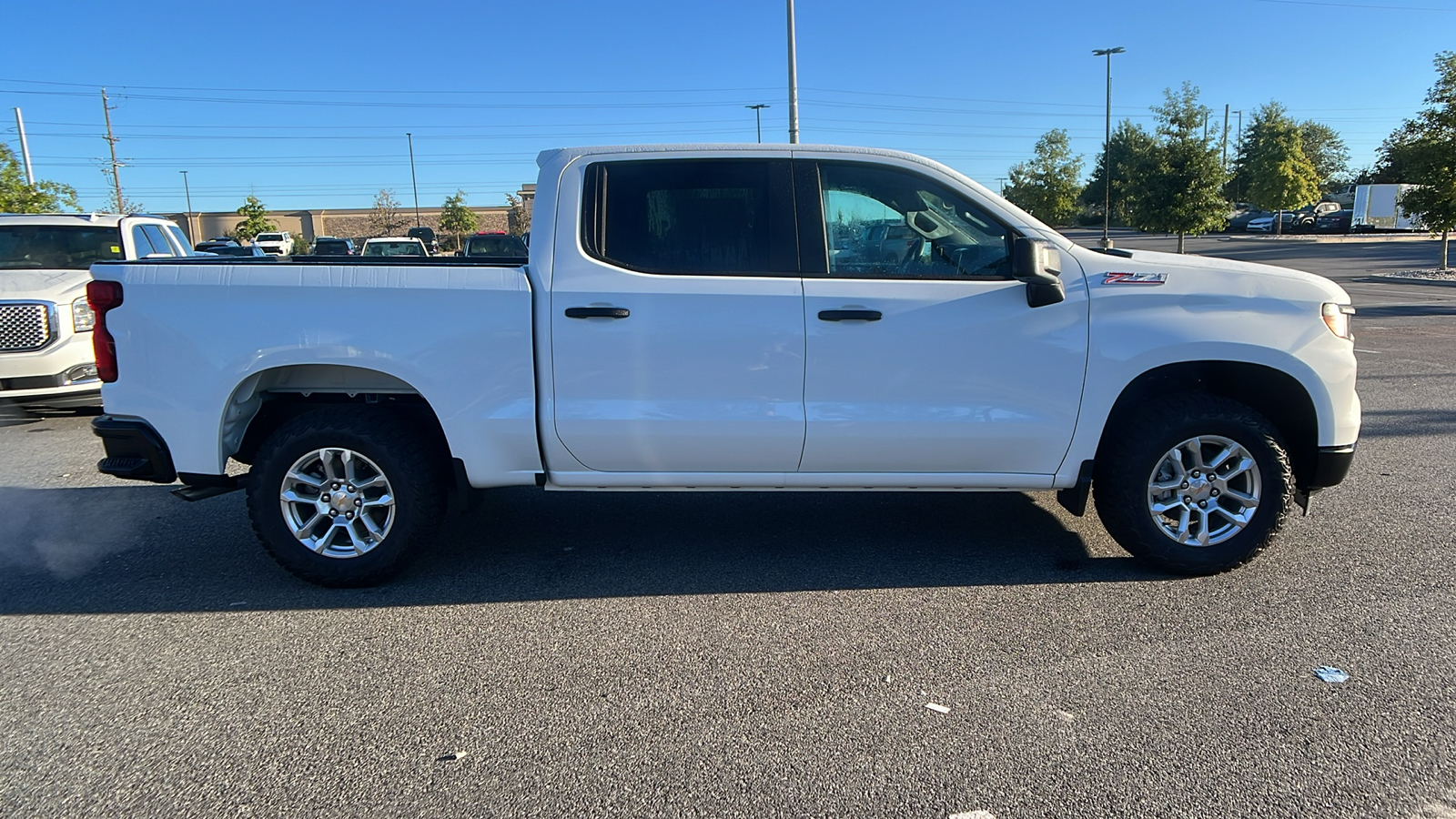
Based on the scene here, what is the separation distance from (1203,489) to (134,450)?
488 centimetres

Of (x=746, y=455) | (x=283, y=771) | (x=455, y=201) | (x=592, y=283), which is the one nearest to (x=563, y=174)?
(x=592, y=283)

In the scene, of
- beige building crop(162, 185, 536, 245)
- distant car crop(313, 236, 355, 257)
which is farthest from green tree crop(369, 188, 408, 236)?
distant car crop(313, 236, 355, 257)

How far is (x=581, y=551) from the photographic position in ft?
16.0

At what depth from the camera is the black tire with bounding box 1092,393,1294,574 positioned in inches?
→ 167

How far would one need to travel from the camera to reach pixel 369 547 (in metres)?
4.34

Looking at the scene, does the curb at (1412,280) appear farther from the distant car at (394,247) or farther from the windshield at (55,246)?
the windshield at (55,246)

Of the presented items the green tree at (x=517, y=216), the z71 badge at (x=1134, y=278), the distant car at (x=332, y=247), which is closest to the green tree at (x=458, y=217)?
the green tree at (x=517, y=216)

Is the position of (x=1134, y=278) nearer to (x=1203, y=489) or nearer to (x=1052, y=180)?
(x=1203, y=489)

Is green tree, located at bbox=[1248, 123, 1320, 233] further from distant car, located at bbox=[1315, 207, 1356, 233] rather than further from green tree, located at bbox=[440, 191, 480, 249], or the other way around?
green tree, located at bbox=[440, 191, 480, 249]

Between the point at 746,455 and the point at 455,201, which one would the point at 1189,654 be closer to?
the point at 746,455

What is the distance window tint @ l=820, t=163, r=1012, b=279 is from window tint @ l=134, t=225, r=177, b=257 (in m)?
8.91

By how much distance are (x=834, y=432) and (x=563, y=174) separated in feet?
5.60

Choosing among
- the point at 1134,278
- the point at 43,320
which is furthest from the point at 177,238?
the point at 1134,278

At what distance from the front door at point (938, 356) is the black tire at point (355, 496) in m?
1.80
